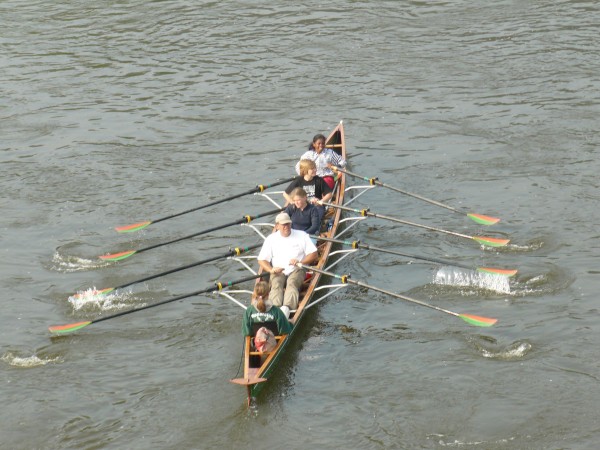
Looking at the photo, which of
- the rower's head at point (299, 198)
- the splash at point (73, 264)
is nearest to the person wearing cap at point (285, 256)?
the rower's head at point (299, 198)

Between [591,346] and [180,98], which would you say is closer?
[591,346]

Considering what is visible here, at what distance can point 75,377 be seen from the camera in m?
15.0

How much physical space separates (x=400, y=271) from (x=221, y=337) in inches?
150

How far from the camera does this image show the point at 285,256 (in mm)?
15984

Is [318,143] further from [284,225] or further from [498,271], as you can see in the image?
[498,271]

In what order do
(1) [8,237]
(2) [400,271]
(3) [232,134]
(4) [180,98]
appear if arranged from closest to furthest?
(2) [400,271]
(1) [8,237]
(3) [232,134]
(4) [180,98]

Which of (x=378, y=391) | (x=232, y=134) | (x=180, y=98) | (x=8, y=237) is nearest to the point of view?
(x=378, y=391)

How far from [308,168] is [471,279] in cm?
369

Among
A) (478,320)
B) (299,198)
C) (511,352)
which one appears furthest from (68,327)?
(511,352)

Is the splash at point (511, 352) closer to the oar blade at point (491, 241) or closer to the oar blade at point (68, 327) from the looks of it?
the oar blade at point (491, 241)

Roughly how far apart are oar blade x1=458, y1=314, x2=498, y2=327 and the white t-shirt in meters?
2.66

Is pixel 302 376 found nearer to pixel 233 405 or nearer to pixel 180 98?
pixel 233 405

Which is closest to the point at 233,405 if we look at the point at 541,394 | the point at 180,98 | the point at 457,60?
the point at 541,394

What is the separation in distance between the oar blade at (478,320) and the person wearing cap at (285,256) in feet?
8.57
